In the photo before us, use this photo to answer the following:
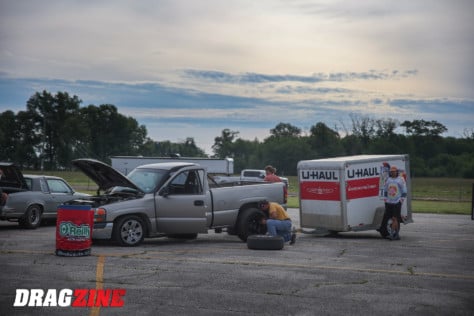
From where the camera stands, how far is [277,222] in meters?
15.6

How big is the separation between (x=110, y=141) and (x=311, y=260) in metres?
104

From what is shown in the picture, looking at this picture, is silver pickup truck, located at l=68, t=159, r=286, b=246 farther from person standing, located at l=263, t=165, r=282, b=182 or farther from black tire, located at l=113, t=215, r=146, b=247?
person standing, located at l=263, t=165, r=282, b=182

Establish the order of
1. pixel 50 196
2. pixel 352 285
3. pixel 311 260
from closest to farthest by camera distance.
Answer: pixel 352 285, pixel 311 260, pixel 50 196

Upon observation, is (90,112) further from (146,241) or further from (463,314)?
(463,314)

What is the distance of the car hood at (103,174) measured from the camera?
15.2 m

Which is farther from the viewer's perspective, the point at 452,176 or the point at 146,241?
the point at 452,176

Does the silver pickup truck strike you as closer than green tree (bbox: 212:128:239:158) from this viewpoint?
Yes

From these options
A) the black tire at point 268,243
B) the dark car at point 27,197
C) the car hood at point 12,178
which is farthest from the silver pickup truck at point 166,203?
the car hood at point 12,178

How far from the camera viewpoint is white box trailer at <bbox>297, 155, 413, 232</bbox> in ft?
57.7

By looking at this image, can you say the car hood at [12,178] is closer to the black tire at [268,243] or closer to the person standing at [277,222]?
the person standing at [277,222]

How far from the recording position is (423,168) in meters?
106

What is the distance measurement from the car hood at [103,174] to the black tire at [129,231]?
2.52ft

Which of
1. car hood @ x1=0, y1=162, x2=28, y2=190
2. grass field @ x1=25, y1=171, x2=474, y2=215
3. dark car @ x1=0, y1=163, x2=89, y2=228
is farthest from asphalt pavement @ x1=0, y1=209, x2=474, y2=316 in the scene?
grass field @ x1=25, y1=171, x2=474, y2=215

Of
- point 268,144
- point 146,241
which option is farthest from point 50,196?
point 268,144
